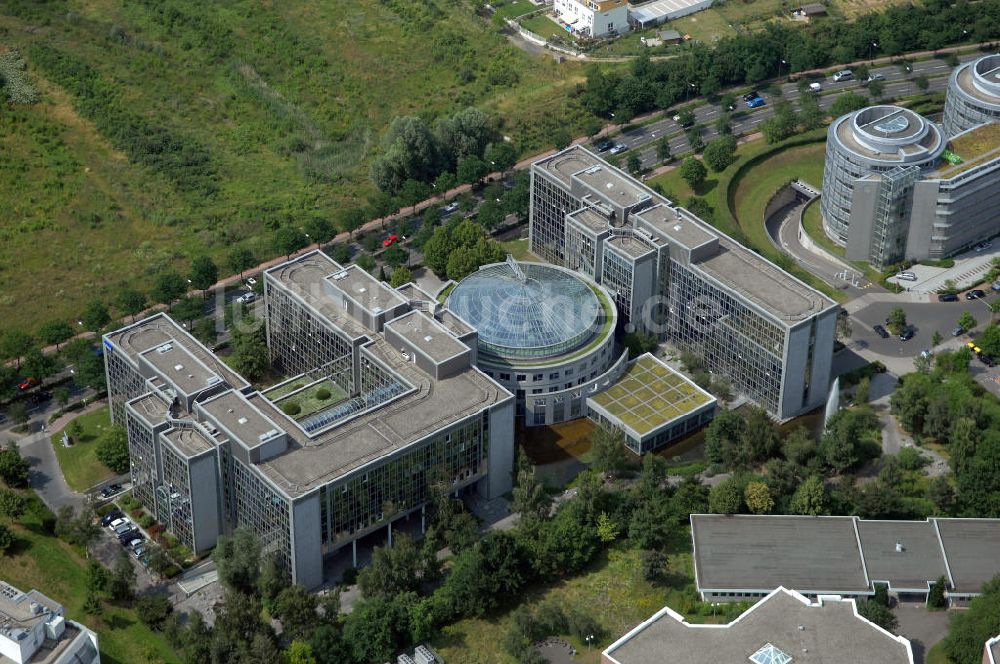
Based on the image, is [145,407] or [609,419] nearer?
[145,407]

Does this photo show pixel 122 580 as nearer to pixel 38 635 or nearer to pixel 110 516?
pixel 110 516

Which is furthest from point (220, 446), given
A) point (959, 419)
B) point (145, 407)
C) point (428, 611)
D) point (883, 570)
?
point (959, 419)

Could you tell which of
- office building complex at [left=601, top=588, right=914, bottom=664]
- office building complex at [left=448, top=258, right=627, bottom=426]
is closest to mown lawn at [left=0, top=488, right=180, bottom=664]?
office building complex at [left=601, top=588, right=914, bottom=664]

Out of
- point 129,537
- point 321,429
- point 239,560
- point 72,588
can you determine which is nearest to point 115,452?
point 129,537

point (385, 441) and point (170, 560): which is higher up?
point (385, 441)

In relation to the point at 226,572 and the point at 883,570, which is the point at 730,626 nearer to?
the point at 883,570

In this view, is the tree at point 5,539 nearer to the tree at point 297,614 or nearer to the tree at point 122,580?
the tree at point 122,580

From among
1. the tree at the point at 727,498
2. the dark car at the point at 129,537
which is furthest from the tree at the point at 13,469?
the tree at the point at 727,498
